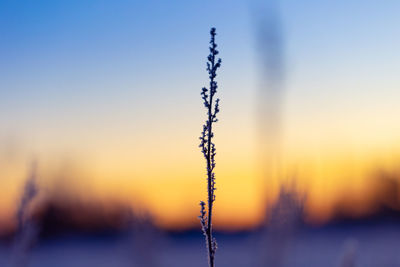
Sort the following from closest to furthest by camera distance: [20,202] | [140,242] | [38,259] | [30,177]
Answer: [20,202] → [30,177] → [140,242] → [38,259]

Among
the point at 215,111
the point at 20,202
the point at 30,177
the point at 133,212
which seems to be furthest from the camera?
the point at 133,212

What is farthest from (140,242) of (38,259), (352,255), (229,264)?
(38,259)

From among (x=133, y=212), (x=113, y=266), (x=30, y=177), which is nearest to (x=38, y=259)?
(x=113, y=266)

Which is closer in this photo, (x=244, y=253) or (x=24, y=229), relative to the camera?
(x=24, y=229)

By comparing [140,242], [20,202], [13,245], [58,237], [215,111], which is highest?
[215,111]

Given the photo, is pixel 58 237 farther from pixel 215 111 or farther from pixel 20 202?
pixel 215 111

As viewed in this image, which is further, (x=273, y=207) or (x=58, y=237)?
(x=58, y=237)

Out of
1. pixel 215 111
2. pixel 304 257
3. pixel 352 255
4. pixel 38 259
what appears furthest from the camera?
pixel 38 259

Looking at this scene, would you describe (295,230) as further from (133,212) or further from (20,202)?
(133,212)

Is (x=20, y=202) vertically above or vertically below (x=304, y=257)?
above
